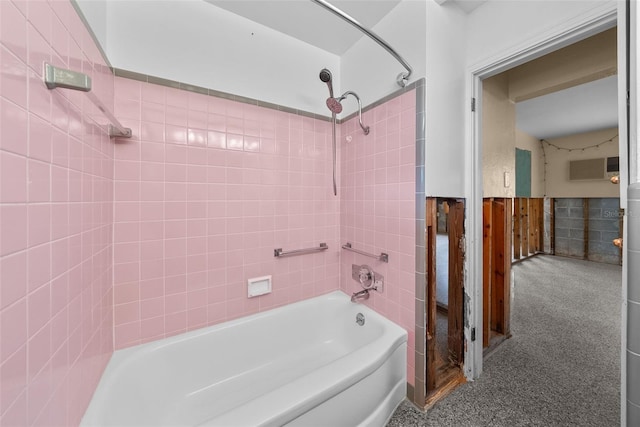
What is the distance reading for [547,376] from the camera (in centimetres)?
155

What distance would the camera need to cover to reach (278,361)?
157 centimetres

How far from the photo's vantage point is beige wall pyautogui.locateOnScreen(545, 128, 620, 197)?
14.3ft

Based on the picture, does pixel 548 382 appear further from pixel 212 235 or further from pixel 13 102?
pixel 13 102

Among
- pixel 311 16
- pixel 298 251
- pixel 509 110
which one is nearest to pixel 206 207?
pixel 298 251

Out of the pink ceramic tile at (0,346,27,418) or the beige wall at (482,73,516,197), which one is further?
the beige wall at (482,73,516,197)

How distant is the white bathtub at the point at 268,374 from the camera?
921 mm

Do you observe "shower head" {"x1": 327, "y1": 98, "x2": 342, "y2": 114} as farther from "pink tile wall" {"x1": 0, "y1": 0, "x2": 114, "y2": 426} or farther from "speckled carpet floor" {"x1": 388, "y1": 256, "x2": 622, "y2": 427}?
"speckled carpet floor" {"x1": 388, "y1": 256, "x2": 622, "y2": 427}

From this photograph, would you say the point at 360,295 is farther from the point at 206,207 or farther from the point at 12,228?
the point at 12,228

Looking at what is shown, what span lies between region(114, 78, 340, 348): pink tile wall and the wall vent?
19.0 ft

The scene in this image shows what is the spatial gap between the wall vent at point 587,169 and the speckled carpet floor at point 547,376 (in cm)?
292

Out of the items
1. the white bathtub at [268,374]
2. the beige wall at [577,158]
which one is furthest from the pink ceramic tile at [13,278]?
the beige wall at [577,158]

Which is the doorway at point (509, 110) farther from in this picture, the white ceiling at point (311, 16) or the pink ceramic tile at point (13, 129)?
the pink ceramic tile at point (13, 129)

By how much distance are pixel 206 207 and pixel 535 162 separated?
6460 mm

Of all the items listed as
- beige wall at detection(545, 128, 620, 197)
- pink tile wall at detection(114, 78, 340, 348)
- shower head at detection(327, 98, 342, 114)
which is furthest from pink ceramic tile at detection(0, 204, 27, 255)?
beige wall at detection(545, 128, 620, 197)
